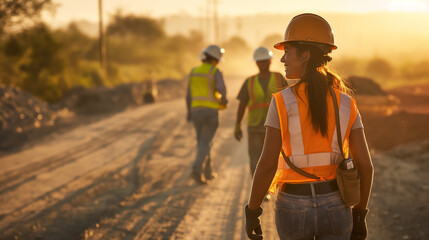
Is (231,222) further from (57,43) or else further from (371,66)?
(371,66)

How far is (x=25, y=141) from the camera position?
1216 centimetres

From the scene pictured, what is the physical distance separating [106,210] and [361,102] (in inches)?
357

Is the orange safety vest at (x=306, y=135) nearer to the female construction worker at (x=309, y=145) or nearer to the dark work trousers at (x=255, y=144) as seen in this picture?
the female construction worker at (x=309, y=145)

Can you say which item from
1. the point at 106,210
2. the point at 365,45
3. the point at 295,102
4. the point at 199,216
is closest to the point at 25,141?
the point at 106,210

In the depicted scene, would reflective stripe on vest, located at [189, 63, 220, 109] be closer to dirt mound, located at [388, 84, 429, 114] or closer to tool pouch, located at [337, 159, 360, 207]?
tool pouch, located at [337, 159, 360, 207]

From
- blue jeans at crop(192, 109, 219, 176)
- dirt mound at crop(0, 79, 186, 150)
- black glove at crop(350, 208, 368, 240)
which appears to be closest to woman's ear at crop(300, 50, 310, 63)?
black glove at crop(350, 208, 368, 240)

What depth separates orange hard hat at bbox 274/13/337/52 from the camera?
7.87 feet

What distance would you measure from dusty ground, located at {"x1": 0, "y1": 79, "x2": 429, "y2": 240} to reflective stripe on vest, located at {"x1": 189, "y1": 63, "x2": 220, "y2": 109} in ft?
4.56

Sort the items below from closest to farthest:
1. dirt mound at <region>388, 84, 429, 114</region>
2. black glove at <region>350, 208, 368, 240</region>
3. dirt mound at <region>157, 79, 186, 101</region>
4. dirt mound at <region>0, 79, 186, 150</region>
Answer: black glove at <region>350, 208, 368, 240</region>, dirt mound at <region>0, 79, 186, 150</region>, dirt mound at <region>388, 84, 429, 114</region>, dirt mound at <region>157, 79, 186, 101</region>

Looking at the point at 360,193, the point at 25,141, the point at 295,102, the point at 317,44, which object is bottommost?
the point at 25,141

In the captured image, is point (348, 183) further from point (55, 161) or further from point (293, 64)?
point (55, 161)

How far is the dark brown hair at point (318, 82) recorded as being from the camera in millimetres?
2283

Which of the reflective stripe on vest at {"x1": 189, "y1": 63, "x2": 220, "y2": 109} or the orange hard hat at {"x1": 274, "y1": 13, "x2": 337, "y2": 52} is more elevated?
the orange hard hat at {"x1": 274, "y1": 13, "x2": 337, "y2": 52}

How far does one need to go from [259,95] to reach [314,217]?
369 centimetres
